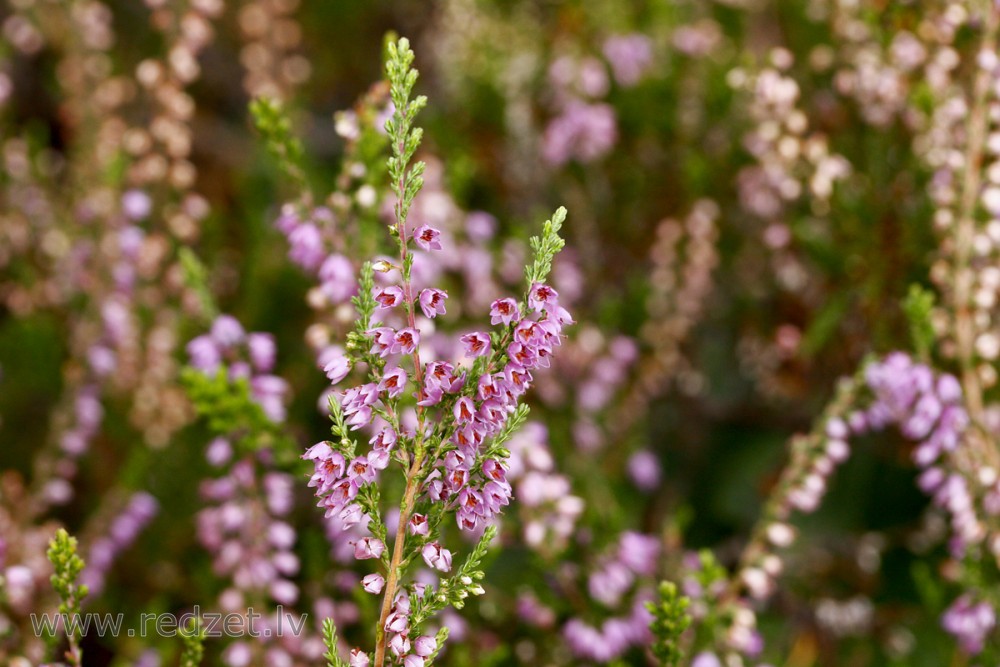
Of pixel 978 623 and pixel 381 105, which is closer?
pixel 978 623

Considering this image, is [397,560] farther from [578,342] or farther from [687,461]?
[687,461]

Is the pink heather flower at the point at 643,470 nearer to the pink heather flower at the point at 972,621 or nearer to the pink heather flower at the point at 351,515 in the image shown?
the pink heather flower at the point at 972,621

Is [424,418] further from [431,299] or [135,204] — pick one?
[135,204]

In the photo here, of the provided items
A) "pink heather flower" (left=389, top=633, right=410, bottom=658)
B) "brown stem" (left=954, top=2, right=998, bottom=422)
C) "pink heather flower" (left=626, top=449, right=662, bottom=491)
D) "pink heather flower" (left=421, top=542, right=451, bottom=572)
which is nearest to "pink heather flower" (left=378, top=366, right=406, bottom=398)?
"pink heather flower" (left=421, top=542, right=451, bottom=572)

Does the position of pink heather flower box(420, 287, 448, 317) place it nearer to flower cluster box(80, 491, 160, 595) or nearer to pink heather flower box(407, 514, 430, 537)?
pink heather flower box(407, 514, 430, 537)

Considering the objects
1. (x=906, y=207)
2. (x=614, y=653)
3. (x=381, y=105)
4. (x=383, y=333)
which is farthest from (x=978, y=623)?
(x=381, y=105)

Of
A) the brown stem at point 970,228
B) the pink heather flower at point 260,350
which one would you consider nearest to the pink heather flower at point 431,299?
the pink heather flower at point 260,350

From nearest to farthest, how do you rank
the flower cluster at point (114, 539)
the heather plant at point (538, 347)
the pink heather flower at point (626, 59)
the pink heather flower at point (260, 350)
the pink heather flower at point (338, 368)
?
the pink heather flower at point (338, 368) → the heather plant at point (538, 347) → the pink heather flower at point (260, 350) → the flower cluster at point (114, 539) → the pink heather flower at point (626, 59)
